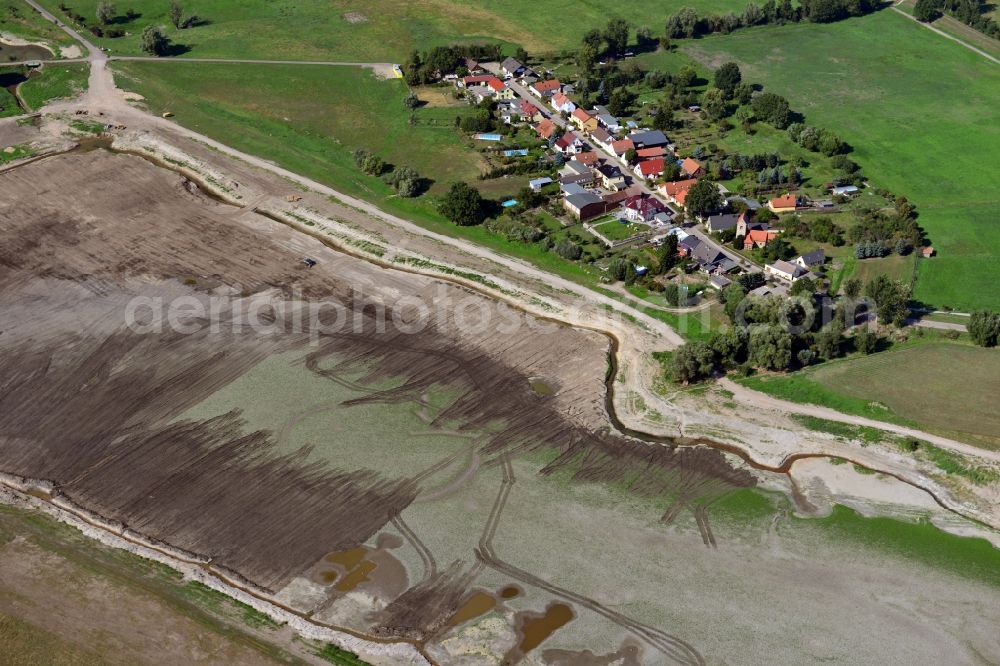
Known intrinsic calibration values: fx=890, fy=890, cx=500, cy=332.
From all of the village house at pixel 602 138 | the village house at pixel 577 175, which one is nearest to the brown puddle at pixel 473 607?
the village house at pixel 577 175

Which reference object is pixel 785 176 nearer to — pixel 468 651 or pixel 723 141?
pixel 723 141

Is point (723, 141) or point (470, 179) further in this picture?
point (723, 141)

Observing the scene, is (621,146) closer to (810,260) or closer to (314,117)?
(810,260)

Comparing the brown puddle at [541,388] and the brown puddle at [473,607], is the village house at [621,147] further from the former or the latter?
the brown puddle at [473,607]

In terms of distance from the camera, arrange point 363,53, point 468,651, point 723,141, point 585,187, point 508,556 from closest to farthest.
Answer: point 468,651
point 508,556
point 585,187
point 723,141
point 363,53

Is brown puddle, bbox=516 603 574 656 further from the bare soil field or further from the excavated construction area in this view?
the excavated construction area

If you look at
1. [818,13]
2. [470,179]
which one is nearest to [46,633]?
[470,179]
